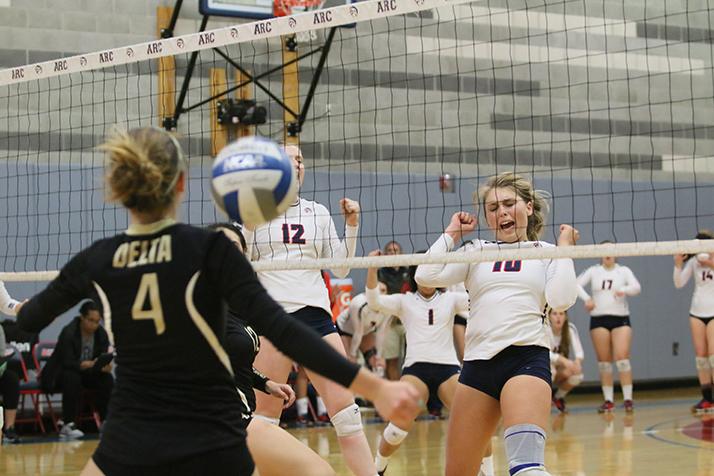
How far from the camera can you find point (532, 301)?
5125 millimetres

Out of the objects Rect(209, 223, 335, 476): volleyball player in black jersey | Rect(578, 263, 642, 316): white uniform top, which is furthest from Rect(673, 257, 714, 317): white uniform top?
Rect(209, 223, 335, 476): volleyball player in black jersey

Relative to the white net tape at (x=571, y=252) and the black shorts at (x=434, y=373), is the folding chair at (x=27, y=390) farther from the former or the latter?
the white net tape at (x=571, y=252)

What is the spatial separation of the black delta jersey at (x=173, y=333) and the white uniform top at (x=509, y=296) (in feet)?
7.08

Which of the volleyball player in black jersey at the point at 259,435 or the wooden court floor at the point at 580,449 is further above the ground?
the volleyball player in black jersey at the point at 259,435

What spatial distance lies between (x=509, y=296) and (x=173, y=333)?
2.44 meters

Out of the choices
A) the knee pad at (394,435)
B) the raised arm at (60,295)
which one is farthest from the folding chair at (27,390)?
the raised arm at (60,295)

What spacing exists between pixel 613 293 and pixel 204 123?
19.1ft

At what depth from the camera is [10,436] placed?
1130 centimetres

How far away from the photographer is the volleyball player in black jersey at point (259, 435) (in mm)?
4219

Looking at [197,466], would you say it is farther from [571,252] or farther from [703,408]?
[703,408]

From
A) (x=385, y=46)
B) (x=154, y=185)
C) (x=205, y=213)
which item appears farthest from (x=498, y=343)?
(x=385, y=46)

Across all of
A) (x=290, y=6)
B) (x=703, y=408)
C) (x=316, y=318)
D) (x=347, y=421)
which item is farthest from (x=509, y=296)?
Answer: (x=290, y=6)

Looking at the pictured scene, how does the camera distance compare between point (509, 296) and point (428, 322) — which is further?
point (428, 322)

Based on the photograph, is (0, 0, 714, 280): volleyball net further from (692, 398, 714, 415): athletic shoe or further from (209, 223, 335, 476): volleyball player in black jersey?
(209, 223, 335, 476): volleyball player in black jersey
